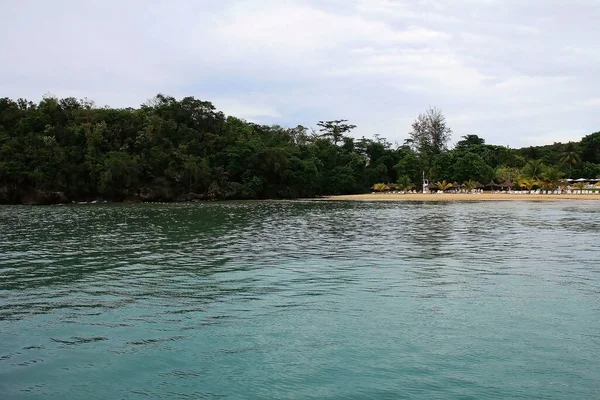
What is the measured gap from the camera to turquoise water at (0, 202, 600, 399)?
7.45 m

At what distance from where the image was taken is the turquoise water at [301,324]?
745 cm

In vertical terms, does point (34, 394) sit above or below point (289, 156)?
below

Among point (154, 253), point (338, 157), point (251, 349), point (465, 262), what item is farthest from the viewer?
point (338, 157)

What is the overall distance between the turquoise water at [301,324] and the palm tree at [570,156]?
322 ft

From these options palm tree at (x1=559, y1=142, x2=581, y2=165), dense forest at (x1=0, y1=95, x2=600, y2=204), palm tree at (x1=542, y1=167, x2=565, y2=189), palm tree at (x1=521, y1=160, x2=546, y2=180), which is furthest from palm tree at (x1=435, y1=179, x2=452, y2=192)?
palm tree at (x1=559, y1=142, x2=581, y2=165)

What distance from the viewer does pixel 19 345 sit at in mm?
9164

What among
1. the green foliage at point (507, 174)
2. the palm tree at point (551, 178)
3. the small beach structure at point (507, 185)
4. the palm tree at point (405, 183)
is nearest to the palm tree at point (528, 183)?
the palm tree at point (551, 178)

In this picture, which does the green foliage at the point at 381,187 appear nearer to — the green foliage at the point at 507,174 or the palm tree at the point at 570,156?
the green foliage at the point at 507,174

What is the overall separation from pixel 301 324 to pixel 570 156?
371 feet

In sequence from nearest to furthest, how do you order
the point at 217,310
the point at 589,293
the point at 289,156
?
1. the point at 217,310
2. the point at 589,293
3. the point at 289,156

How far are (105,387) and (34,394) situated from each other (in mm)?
930

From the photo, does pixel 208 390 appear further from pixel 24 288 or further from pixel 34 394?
pixel 24 288

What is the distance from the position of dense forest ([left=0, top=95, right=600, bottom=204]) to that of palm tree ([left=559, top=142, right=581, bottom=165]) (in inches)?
11.1

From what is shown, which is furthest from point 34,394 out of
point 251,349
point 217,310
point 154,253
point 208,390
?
point 154,253
